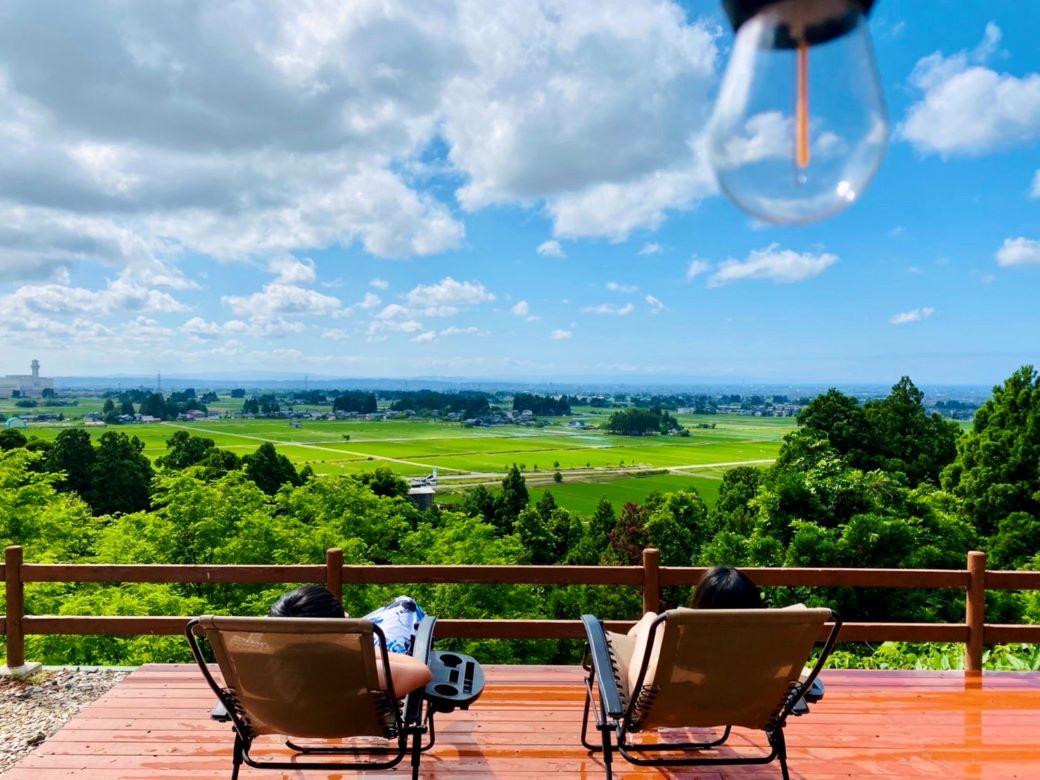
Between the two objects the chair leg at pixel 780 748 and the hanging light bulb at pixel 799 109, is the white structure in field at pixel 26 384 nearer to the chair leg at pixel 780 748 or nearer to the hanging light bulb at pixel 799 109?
the chair leg at pixel 780 748

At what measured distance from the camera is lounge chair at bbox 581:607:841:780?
2.23 meters

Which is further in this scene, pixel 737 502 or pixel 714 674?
pixel 737 502

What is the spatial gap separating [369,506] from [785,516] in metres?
14.4

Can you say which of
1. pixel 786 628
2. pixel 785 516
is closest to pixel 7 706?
pixel 786 628

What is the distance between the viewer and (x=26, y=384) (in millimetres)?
76250

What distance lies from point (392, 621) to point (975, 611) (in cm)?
353

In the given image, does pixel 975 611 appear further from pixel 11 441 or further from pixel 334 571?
pixel 11 441

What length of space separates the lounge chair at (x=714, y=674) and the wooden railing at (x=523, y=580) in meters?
1.35

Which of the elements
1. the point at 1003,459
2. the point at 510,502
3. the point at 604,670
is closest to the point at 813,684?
the point at 604,670

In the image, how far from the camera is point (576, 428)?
10669cm

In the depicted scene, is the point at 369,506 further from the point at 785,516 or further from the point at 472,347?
the point at 472,347

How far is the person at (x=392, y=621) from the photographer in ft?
7.70

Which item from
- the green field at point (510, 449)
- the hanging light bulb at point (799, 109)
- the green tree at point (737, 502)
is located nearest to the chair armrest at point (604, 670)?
the hanging light bulb at point (799, 109)

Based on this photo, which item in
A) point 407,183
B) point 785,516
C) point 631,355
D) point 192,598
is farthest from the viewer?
point 631,355
